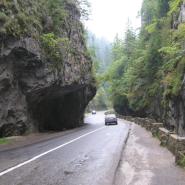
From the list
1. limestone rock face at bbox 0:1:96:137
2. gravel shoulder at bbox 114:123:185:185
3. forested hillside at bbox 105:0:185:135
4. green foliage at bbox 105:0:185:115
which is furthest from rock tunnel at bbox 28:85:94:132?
gravel shoulder at bbox 114:123:185:185

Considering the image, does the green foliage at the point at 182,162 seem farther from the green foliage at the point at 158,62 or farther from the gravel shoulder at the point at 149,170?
the green foliage at the point at 158,62

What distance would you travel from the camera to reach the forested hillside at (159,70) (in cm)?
2916

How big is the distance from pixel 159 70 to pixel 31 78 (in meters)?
18.5

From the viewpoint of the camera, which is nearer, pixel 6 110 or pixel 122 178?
pixel 122 178

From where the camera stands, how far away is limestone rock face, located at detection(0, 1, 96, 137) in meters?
24.5

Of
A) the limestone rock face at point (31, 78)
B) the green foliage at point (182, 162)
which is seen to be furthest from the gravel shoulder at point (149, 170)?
the limestone rock face at point (31, 78)

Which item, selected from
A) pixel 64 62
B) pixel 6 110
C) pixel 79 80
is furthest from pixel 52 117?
pixel 6 110

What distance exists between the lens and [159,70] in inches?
1677

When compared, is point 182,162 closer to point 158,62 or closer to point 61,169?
point 61,169

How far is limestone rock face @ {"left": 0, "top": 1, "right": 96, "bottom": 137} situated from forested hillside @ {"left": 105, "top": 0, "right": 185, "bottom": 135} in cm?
827

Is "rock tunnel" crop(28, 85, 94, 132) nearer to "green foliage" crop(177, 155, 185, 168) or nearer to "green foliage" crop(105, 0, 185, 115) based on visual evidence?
"green foliage" crop(105, 0, 185, 115)

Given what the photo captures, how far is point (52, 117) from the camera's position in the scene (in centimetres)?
4400

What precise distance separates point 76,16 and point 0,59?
21.2m

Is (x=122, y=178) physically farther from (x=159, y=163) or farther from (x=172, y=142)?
(x=172, y=142)
